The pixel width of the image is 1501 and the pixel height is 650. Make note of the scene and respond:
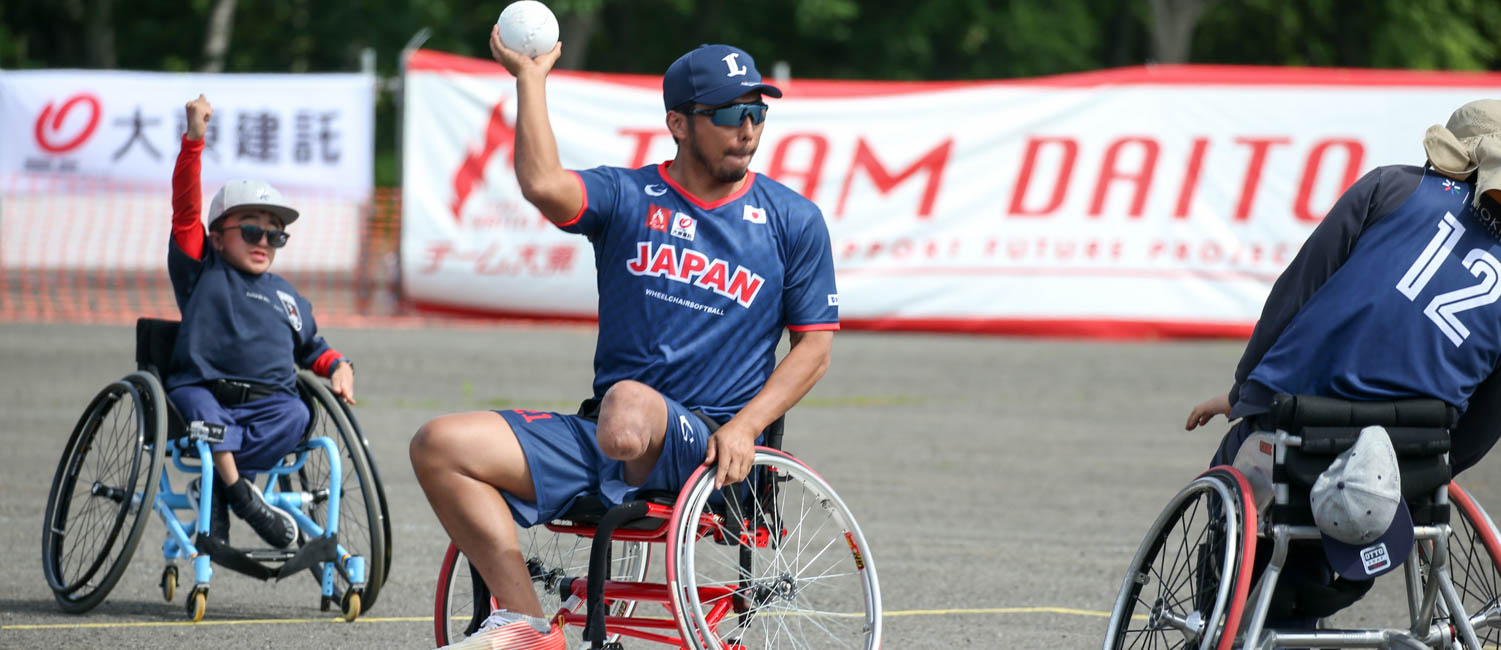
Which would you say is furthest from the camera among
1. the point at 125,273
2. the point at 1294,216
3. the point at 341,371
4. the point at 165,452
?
the point at 125,273

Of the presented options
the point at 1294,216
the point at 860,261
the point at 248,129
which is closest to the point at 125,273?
the point at 248,129

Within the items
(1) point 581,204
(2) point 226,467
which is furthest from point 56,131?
(1) point 581,204

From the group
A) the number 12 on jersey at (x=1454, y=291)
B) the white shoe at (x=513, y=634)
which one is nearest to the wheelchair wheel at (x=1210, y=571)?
the number 12 on jersey at (x=1454, y=291)

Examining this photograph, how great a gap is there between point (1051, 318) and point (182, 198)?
10.7 metres

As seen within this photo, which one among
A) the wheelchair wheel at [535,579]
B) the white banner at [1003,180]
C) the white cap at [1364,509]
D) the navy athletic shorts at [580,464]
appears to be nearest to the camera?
the white cap at [1364,509]

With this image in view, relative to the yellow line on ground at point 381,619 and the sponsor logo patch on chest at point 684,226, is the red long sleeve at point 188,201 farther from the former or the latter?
the sponsor logo patch on chest at point 684,226

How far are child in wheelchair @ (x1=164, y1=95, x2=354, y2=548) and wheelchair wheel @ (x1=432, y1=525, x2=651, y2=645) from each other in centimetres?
141

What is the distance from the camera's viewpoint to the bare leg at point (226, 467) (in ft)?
19.3

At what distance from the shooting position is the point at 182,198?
5.98 m

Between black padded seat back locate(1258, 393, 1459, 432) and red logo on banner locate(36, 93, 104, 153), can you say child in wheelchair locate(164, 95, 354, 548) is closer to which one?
black padded seat back locate(1258, 393, 1459, 432)

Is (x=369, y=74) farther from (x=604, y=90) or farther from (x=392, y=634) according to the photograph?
(x=392, y=634)

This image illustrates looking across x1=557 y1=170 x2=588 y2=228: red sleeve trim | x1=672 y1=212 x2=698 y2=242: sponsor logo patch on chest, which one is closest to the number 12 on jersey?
x1=672 y1=212 x2=698 y2=242: sponsor logo patch on chest

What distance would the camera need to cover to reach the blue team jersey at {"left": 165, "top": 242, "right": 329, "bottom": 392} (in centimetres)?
601

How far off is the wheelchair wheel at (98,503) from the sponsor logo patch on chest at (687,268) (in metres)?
2.04
